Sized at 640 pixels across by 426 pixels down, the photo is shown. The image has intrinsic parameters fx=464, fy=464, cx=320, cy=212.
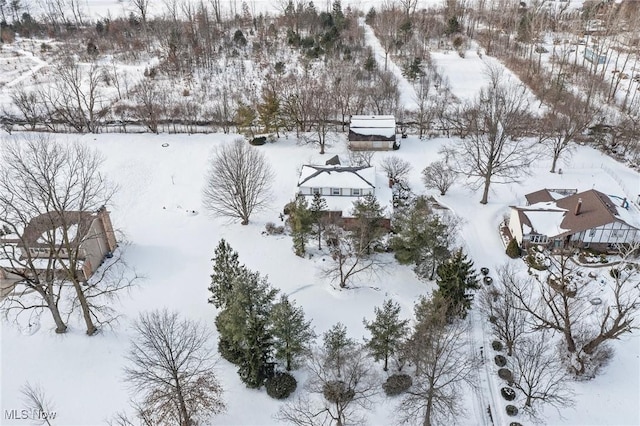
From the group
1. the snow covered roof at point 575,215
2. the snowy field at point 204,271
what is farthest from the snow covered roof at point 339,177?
the snow covered roof at point 575,215

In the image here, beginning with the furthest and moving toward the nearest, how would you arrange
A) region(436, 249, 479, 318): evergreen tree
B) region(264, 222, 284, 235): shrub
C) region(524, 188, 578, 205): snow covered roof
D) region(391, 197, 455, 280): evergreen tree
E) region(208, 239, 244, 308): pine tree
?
region(524, 188, 578, 205): snow covered roof
region(264, 222, 284, 235): shrub
region(391, 197, 455, 280): evergreen tree
region(436, 249, 479, 318): evergreen tree
region(208, 239, 244, 308): pine tree

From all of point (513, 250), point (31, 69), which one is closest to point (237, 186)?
point (513, 250)

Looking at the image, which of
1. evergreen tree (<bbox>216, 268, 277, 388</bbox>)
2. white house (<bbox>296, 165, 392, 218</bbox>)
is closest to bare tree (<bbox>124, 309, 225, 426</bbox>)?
evergreen tree (<bbox>216, 268, 277, 388</bbox>)

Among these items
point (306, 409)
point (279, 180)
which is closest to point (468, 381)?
point (306, 409)

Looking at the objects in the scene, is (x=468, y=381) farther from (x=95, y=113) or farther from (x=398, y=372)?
(x=95, y=113)

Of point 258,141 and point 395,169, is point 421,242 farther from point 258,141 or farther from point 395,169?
point 258,141

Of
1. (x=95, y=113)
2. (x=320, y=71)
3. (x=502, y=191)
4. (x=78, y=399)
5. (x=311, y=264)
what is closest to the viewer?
(x=78, y=399)

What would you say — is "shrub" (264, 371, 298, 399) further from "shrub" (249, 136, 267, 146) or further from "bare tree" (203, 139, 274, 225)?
"shrub" (249, 136, 267, 146)
